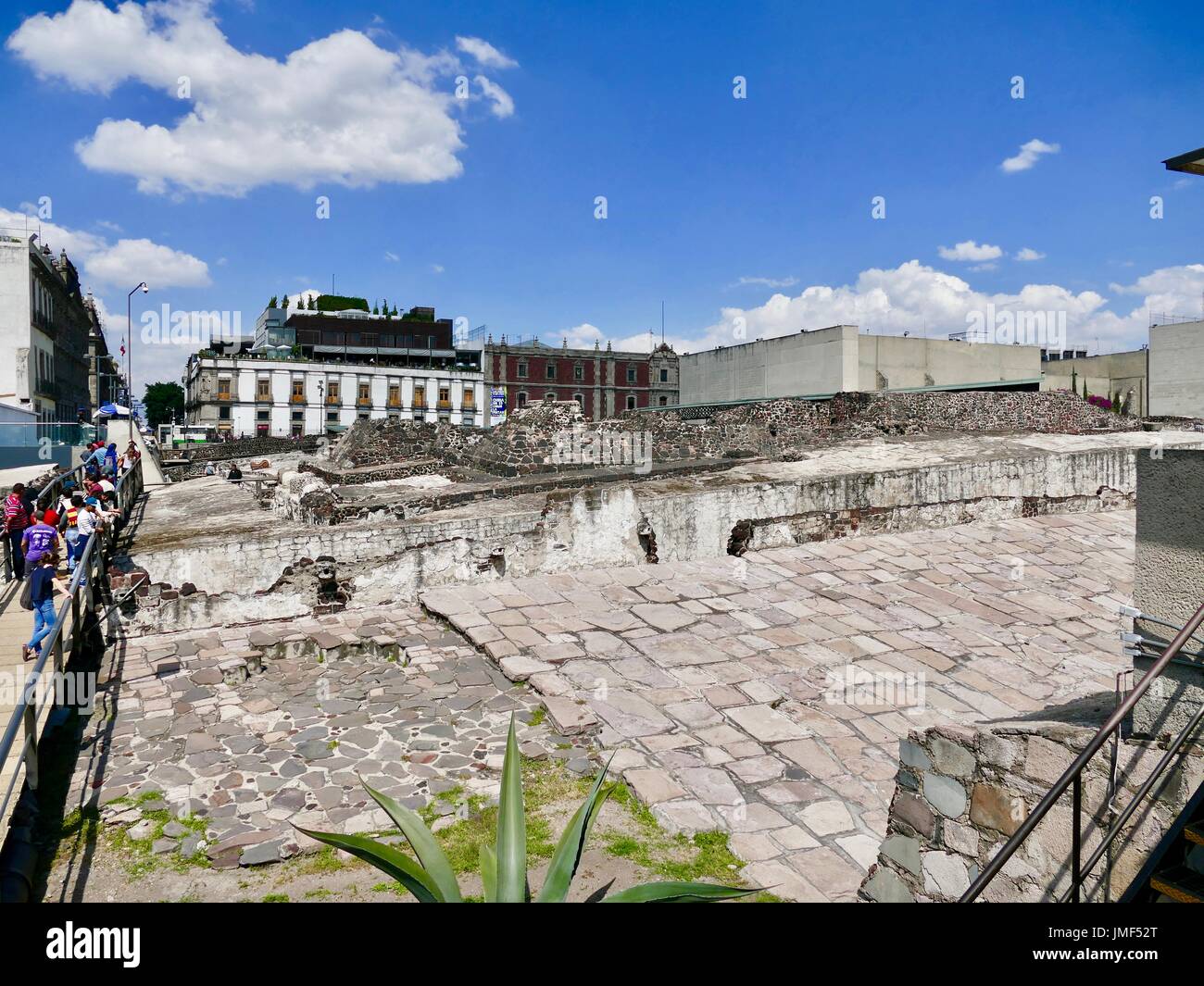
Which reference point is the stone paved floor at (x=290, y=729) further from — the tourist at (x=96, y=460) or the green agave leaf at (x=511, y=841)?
the tourist at (x=96, y=460)

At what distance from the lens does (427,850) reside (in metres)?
3.30

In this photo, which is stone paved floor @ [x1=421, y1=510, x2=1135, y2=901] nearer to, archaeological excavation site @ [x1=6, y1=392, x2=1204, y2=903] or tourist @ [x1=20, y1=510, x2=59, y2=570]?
archaeological excavation site @ [x1=6, y1=392, x2=1204, y2=903]

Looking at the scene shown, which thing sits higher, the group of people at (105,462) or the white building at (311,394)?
the white building at (311,394)

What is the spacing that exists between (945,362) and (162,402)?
74659 mm

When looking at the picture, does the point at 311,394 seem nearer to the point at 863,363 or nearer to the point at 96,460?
the point at 863,363

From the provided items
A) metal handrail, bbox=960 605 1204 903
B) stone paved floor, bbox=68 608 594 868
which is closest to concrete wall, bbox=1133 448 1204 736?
metal handrail, bbox=960 605 1204 903

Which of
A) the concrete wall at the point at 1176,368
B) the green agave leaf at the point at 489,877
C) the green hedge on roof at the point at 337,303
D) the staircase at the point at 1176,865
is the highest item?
the green hedge on roof at the point at 337,303

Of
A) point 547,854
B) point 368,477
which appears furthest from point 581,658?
point 368,477

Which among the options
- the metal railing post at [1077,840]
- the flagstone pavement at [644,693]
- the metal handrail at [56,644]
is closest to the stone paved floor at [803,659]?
the flagstone pavement at [644,693]

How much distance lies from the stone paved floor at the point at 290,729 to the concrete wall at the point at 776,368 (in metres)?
25.0

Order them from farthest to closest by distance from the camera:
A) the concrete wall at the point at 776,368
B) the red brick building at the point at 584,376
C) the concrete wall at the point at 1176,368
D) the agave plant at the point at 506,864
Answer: the red brick building at the point at 584,376 < the concrete wall at the point at 776,368 < the concrete wall at the point at 1176,368 < the agave plant at the point at 506,864

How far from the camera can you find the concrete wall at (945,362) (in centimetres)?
3050

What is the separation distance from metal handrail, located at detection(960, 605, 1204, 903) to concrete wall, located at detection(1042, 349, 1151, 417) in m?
32.4
